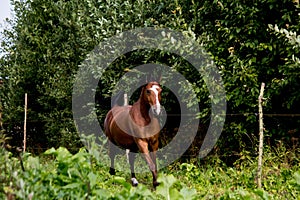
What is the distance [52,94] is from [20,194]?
14619 mm

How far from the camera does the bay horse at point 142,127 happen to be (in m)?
9.42

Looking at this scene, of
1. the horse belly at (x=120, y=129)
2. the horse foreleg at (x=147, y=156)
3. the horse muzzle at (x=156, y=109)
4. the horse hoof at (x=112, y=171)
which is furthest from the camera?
the horse hoof at (x=112, y=171)

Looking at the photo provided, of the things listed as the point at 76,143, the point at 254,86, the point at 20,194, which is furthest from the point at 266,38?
the point at 20,194

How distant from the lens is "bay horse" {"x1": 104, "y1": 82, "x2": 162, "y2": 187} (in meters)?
9.42

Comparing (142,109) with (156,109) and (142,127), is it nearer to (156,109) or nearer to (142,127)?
(142,127)

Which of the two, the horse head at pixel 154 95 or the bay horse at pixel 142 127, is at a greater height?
the horse head at pixel 154 95

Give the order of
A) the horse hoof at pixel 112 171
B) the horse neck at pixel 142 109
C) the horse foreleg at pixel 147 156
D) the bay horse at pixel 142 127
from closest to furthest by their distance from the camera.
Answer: the bay horse at pixel 142 127
the horse foreleg at pixel 147 156
the horse neck at pixel 142 109
the horse hoof at pixel 112 171

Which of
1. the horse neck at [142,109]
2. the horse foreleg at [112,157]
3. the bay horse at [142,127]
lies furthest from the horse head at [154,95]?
the horse foreleg at [112,157]

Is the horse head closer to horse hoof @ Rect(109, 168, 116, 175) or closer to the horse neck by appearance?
the horse neck

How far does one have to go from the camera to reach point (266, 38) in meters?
11.4

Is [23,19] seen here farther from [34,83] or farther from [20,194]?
[20,194]

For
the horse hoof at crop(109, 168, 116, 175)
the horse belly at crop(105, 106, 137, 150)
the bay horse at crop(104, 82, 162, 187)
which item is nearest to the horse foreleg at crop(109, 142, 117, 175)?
the horse hoof at crop(109, 168, 116, 175)

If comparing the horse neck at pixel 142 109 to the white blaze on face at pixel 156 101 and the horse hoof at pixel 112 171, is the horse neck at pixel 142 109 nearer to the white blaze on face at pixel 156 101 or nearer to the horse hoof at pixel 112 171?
the white blaze on face at pixel 156 101

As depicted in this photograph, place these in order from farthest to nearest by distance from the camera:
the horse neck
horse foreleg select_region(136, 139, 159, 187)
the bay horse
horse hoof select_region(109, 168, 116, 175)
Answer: horse hoof select_region(109, 168, 116, 175) → the horse neck → horse foreleg select_region(136, 139, 159, 187) → the bay horse
